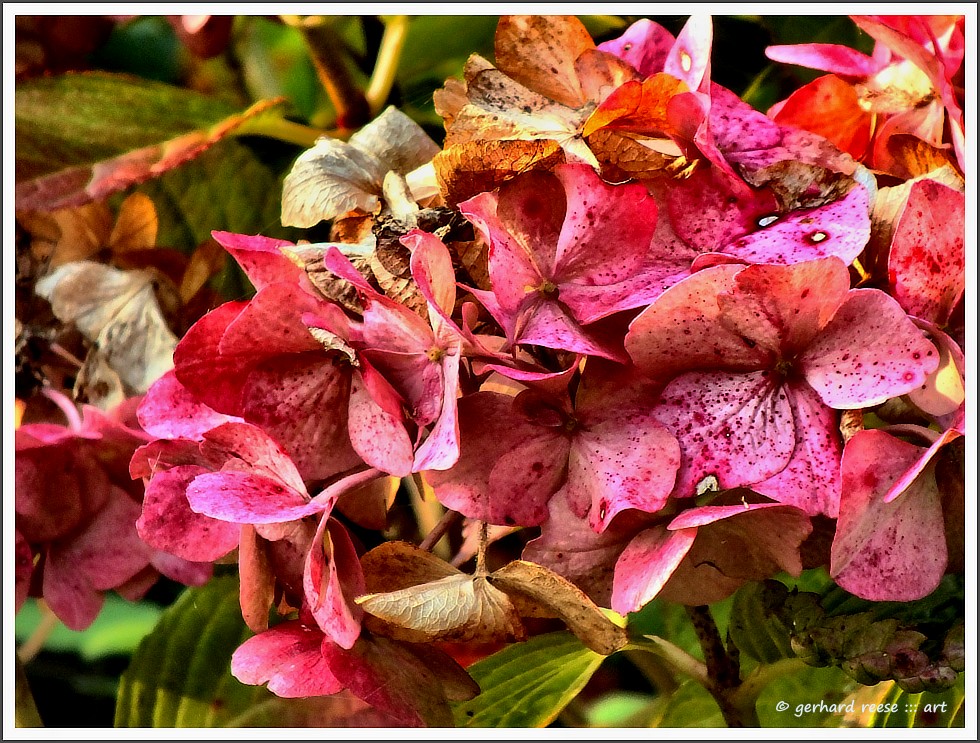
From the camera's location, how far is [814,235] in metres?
0.27

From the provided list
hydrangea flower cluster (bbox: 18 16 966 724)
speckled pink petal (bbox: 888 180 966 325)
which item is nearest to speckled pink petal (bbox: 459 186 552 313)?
hydrangea flower cluster (bbox: 18 16 966 724)

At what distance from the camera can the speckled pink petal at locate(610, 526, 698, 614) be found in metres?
0.26

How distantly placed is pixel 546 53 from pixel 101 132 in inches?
8.6

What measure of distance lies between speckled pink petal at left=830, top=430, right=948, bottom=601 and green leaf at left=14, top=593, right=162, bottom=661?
29 centimetres

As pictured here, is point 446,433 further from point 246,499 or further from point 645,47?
point 645,47

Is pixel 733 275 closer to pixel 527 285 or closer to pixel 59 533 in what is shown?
pixel 527 285

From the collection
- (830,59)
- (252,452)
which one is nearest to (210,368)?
(252,452)

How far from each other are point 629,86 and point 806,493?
0.44 feet

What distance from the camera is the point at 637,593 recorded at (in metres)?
0.26

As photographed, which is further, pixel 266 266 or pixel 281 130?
pixel 281 130

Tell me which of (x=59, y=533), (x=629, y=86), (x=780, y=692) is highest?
(x=629, y=86)

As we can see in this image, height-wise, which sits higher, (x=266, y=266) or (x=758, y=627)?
(x=266, y=266)

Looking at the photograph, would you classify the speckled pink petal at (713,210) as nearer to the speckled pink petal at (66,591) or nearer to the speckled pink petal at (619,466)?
the speckled pink petal at (619,466)

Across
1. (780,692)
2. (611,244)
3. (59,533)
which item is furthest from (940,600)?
(59,533)
